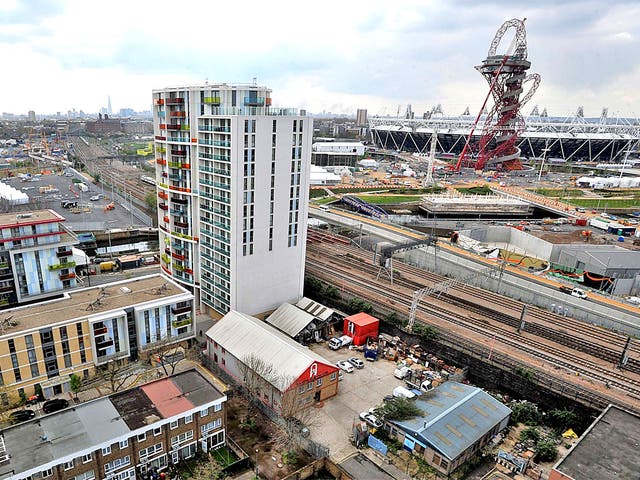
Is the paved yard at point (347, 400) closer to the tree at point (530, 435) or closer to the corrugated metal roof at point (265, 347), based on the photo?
the corrugated metal roof at point (265, 347)

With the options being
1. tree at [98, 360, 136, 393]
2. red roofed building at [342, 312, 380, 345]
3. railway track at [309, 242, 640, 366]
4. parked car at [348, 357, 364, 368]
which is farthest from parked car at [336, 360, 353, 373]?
tree at [98, 360, 136, 393]

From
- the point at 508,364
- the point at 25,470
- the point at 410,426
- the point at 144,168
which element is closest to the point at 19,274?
the point at 25,470

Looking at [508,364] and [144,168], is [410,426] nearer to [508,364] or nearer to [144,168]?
[508,364]

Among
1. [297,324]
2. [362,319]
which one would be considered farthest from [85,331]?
[362,319]

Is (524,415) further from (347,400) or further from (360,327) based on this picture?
(360,327)

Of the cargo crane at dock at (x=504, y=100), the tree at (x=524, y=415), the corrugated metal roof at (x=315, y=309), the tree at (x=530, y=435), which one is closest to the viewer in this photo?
the tree at (x=530, y=435)

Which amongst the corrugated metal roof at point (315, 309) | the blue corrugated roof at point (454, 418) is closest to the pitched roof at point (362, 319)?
the corrugated metal roof at point (315, 309)
